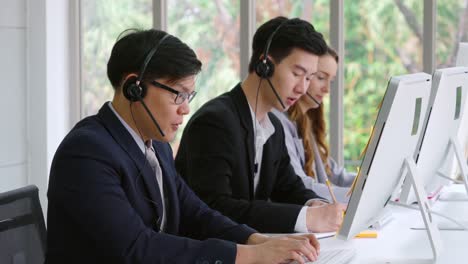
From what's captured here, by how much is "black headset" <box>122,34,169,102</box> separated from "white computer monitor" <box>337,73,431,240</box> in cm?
54

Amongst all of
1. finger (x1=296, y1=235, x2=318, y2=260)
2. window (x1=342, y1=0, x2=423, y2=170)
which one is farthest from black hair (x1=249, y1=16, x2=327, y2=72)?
window (x1=342, y1=0, x2=423, y2=170)

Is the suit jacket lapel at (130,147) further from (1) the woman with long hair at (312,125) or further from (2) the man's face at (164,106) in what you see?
(1) the woman with long hair at (312,125)

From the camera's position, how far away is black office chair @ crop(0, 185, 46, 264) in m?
1.97

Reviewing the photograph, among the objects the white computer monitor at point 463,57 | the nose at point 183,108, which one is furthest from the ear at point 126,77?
the white computer monitor at point 463,57

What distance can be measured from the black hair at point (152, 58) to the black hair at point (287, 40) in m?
0.82

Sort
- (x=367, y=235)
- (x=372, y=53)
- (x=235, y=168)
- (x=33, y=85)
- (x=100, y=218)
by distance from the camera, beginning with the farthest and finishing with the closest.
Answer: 1. (x=33, y=85)
2. (x=372, y=53)
3. (x=235, y=168)
4. (x=367, y=235)
5. (x=100, y=218)

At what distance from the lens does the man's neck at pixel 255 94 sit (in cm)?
272

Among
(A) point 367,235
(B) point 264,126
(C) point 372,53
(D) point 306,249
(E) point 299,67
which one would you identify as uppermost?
(E) point 299,67

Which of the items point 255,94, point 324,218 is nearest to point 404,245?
point 324,218

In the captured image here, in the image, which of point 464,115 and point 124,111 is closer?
point 124,111

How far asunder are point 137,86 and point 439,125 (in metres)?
0.89

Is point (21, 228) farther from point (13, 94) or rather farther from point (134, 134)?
point (13, 94)

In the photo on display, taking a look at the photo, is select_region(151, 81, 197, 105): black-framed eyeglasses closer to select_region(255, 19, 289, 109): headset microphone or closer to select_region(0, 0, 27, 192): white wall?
select_region(255, 19, 289, 109): headset microphone

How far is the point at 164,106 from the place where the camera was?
6.31 ft
